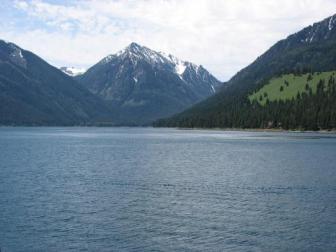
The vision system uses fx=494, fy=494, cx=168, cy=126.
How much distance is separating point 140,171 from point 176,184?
18901 mm

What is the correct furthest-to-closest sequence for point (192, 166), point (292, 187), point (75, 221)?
point (192, 166) < point (292, 187) < point (75, 221)

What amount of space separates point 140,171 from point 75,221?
43.8m

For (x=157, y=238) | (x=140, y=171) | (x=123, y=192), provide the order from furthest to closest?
(x=140, y=171) < (x=123, y=192) < (x=157, y=238)

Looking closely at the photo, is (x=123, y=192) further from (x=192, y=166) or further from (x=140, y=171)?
(x=192, y=166)

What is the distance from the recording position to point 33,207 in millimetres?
56375

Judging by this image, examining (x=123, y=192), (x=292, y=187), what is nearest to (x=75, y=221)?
(x=123, y=192)

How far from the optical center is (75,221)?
49.6 metres

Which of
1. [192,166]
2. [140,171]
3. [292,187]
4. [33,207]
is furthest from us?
[192,166]

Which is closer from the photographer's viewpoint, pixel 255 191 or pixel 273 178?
pixel 255 191

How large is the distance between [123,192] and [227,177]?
2320 cm

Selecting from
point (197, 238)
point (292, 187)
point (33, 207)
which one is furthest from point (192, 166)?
point (197, 238)

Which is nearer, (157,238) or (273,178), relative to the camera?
(157,238)

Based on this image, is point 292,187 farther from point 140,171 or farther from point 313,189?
point 140,171

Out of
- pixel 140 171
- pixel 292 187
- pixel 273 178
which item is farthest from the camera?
pixel 140 171
